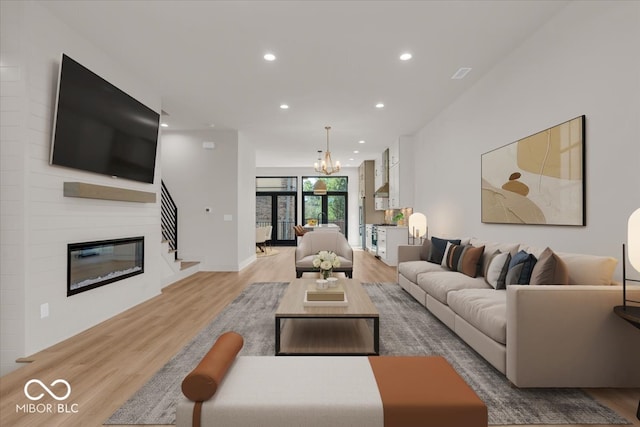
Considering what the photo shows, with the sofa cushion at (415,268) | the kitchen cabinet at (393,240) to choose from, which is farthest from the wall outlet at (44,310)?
the kitchen cabinet at (393,240)

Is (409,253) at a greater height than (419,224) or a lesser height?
lesser

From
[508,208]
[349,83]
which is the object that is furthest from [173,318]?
[508,208]

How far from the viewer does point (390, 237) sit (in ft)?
24.8

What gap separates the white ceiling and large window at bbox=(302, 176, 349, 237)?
639cm

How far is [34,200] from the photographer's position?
9.12 ft

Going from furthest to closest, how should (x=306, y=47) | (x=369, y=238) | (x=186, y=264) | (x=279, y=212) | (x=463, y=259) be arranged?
(x=279, y=212) → (x=369, y=238) → (x=186, y=264) → (x=463, y=259) → (x=306, y=47)

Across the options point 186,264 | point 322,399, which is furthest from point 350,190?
point 322,399

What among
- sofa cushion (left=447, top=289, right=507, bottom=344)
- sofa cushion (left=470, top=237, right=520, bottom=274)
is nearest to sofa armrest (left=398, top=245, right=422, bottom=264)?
sofa cushion (left=470, top=237, right=520, bottom=274)

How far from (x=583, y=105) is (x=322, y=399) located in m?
3.07

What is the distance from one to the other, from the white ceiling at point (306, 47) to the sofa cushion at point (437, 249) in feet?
7.14

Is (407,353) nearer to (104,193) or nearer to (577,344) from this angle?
(577,344)

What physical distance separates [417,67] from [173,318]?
4.14 meters

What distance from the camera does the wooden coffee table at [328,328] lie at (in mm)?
2615

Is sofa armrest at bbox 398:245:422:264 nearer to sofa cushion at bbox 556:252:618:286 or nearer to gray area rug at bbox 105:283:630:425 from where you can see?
gray area rug at bbox 105:283:630:425
